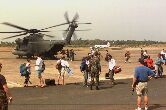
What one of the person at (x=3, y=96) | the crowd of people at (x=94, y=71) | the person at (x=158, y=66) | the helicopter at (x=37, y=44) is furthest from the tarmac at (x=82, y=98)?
the helicopter at (x=37, y=44)

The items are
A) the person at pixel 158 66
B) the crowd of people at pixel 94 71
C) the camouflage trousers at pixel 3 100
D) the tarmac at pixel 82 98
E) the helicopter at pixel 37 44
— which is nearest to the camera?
the camouflage trousers at pixel 3 100

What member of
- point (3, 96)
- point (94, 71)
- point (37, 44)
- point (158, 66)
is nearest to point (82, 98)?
point (94, 71)

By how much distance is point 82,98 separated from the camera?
15125mm

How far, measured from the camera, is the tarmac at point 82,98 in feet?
42.7

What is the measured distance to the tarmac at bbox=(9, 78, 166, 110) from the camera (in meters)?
13.0

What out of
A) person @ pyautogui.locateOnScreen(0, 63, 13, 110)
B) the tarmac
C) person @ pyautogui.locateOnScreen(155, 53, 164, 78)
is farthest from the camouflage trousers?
person @ pyautogui.locateOnScreen(155, 53, 164, 78)

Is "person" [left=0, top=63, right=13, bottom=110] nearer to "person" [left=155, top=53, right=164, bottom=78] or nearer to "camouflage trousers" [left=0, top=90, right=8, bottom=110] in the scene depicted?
"camouflage trousers" [left=0, top=90, right=8, bottom=110]

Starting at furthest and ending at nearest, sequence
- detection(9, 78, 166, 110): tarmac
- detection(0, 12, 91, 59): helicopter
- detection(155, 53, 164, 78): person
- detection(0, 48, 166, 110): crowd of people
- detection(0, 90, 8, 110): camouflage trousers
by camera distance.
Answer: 1. detection(0, 12, 91, 59): helicopter
2. detection(155, 53, 164, 78): person
3. detection(9, 78, 166, 110): tarmac
4. detection(0, 48, 166, 110): crowd of people
5. detection(0, 90, 8, 110): camouflage trousers

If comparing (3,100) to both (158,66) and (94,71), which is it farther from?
(158,66)

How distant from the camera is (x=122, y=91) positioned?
17172mm

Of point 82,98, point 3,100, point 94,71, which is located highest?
point 94,71

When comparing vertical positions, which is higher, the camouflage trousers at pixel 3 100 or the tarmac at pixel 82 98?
the camouflage trousers at pixel 3 100

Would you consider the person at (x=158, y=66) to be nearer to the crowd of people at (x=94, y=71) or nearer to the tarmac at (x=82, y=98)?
the crowd of people at (x=94, y=71)

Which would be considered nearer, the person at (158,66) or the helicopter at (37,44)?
the person at (158,66)
